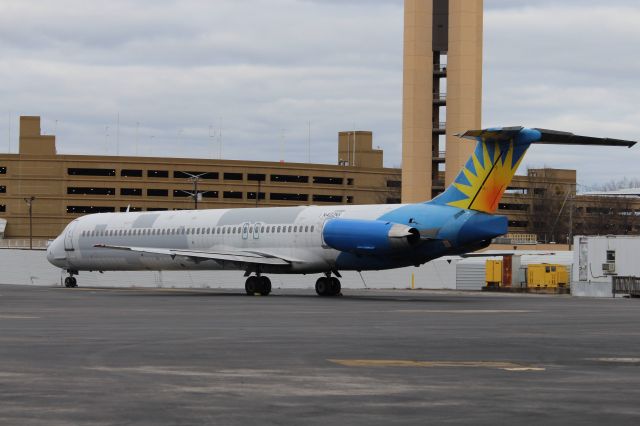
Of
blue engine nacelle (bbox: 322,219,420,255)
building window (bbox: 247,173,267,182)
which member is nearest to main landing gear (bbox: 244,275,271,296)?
blue engine nacelle (bbox: 322,219,420,255)

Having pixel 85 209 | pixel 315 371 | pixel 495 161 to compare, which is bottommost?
pixel 315 371

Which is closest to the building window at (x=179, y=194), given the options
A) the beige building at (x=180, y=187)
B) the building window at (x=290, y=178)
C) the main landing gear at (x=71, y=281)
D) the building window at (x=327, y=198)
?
the beige building at (x=180, y=187)

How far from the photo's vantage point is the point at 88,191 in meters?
164

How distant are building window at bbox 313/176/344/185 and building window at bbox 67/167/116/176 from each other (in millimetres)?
28486

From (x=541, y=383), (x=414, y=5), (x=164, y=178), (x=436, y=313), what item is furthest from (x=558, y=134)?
(x=164, y=178)

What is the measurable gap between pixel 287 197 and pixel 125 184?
22.5 meters

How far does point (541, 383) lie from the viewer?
45.8 feet

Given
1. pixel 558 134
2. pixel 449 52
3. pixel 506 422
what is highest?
pixel 449 52

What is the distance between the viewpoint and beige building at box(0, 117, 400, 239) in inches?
6353

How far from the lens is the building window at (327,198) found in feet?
554

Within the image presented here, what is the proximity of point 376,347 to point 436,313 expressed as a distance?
40.8ft

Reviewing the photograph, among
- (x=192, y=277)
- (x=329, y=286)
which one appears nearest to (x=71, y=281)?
(x=192, y=277)

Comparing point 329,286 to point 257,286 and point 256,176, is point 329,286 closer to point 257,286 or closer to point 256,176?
point 257,286

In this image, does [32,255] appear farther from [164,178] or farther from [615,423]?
[164,178]
